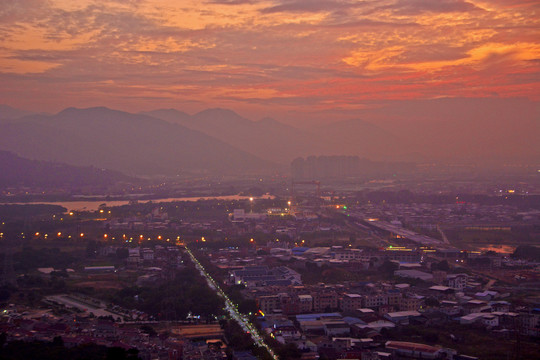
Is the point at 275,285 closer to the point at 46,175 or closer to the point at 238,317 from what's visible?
the point at 238,317

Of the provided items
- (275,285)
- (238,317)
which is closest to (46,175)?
(275,285)

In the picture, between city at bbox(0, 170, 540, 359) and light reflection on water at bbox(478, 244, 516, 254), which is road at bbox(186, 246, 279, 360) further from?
light reflection on water at bbox(478, 244, 516, 254)

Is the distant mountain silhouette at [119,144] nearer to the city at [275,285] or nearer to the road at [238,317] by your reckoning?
the city at [275,285]

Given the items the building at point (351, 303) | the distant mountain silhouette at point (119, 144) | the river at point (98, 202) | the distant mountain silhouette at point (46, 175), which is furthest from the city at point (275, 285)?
the distant mountain silhouette at point (119, 144)

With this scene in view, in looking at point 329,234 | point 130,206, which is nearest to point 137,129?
point 130,206

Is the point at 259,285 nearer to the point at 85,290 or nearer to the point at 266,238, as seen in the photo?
the point at 85,290
